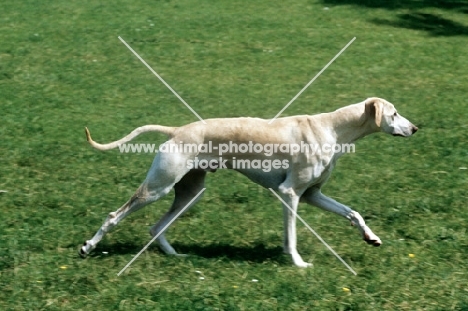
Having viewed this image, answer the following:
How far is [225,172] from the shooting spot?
8766 mm

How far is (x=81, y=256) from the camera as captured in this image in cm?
640

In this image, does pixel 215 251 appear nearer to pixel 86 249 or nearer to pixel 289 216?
pixel 289 216

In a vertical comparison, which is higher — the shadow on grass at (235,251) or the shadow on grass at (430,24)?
the shadow on grass at (235,251)

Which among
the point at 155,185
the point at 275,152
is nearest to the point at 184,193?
the point at 155,185

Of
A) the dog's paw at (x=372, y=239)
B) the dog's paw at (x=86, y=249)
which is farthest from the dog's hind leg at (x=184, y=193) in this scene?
the dog's paw at (x=372, y=239)

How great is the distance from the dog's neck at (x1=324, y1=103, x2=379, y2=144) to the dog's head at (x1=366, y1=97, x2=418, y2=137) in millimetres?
55

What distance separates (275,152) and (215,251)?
0.98 meters

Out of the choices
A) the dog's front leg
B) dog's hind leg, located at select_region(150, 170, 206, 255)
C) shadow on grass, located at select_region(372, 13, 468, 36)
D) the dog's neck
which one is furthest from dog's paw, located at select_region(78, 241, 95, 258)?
shadow on grass, located at select_region(372, 13, 468, 36)

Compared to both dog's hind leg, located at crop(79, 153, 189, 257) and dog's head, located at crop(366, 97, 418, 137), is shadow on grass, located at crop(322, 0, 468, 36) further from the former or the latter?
dog's hind leg, located at crop(79, 153, 189, 257)

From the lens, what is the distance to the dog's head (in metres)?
6.52

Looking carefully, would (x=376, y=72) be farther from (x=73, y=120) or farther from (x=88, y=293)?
(x=88, y=293)

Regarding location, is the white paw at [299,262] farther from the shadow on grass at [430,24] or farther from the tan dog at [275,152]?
the shadow on grass at [430,24]

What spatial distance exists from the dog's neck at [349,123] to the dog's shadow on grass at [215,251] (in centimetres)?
109

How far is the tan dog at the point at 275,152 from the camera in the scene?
6301mm
